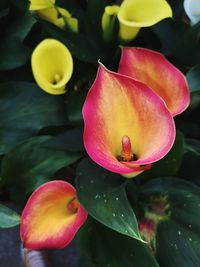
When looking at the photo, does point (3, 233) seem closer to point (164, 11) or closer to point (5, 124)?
point (5, 124)

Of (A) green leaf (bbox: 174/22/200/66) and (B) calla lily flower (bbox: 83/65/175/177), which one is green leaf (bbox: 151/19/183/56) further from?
(B) calla lily flower (bbox: 83/65/175/177)

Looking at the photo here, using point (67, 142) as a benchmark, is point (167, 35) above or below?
above

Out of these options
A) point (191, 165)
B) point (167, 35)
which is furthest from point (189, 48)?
point (191, 165)

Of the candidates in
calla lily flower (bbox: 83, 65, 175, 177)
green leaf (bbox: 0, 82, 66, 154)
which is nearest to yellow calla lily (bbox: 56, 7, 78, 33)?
green leaf (bbox: 0, 82, 66, 154)

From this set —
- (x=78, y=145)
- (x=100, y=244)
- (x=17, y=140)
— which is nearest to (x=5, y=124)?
(x=17, y=140)

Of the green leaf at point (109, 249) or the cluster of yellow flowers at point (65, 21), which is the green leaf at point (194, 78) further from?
the green leaf at point (109, 249)

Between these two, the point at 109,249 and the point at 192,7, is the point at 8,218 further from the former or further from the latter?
the point at 192,7
